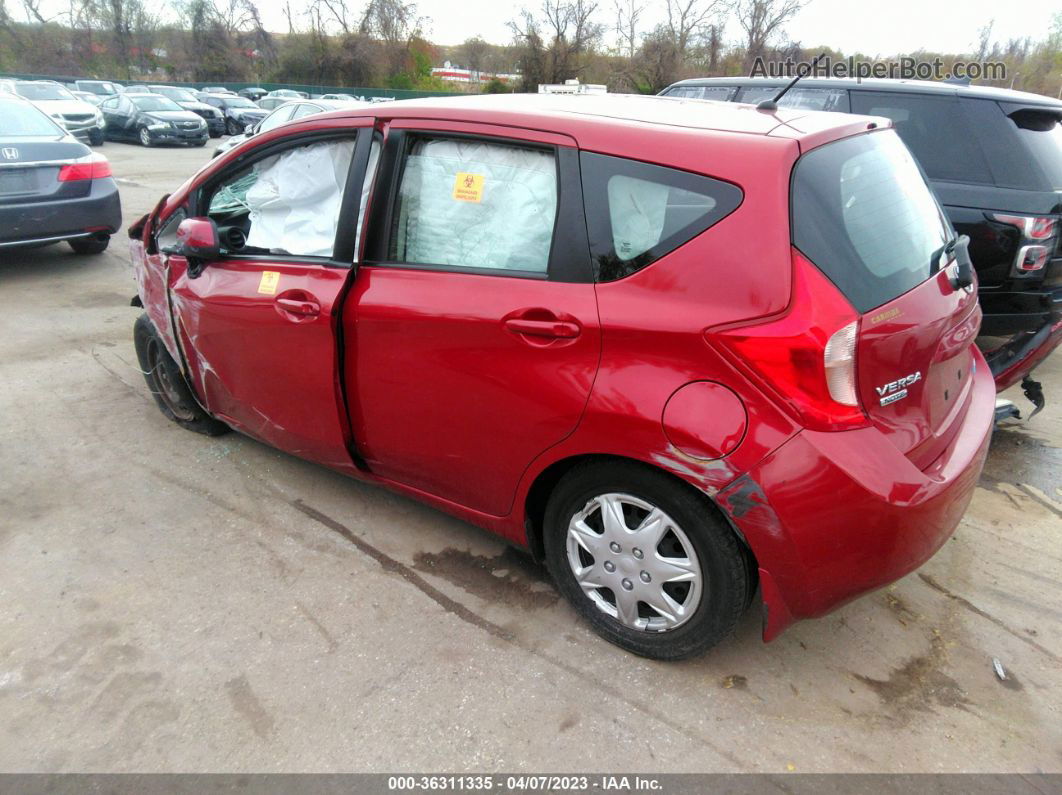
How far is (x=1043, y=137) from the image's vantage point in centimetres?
469

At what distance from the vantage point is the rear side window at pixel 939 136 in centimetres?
478

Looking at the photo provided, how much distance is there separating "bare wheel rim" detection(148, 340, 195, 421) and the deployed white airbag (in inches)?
42.6

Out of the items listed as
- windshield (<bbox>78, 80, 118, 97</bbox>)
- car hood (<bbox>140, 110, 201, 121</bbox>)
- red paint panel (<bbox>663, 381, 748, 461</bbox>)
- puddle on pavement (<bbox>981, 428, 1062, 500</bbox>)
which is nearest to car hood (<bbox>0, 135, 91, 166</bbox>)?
red paint panel (<bbox>663, 381, 748, 461</bbox>)

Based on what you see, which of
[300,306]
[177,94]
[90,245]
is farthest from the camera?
[177,94]

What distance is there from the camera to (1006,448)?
13.8 feet

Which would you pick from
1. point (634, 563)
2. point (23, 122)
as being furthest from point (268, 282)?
point (23, 122)

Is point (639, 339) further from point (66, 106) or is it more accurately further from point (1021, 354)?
point (66, 106)

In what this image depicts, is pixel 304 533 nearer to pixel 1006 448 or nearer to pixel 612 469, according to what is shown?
pixel 612 469

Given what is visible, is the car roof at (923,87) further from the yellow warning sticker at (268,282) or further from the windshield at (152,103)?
Result: the windshield at (152,103)

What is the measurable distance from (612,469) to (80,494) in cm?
262

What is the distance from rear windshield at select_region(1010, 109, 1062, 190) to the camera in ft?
15.0

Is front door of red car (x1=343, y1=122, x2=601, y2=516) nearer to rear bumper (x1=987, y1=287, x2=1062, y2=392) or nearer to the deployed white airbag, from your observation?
the deployed white airbag

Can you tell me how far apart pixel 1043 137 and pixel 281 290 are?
4553mm

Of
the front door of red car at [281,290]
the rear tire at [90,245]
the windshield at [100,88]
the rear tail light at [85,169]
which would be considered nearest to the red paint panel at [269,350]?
the front door of red car at [281,290]
